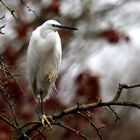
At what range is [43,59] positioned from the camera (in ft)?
17.2

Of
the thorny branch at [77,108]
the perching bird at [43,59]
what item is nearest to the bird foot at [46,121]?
the thorny branch at [77,108]

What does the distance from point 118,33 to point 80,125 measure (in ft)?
4.02

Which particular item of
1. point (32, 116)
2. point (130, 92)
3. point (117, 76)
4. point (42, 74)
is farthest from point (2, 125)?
point (117, 76)

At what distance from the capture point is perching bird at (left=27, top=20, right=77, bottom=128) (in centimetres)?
518

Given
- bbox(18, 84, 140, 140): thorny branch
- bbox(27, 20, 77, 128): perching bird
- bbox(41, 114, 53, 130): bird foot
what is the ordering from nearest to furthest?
bbox(18, 84, 140, 140): thorny branch → bbox(41, 114, 53, 130): bird foot → bbox(27, 20, 77, 128): perching bird

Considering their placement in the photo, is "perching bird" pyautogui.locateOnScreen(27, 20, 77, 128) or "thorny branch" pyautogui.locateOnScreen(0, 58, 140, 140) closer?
"thorny branch" pyautogui.locateOnScreen(0, 58, 140, 140)

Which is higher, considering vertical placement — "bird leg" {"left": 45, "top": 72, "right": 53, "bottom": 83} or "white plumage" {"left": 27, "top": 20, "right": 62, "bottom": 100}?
"white plumage" {"left": 27, "top": 20, "right": 62, "bottom": 100}

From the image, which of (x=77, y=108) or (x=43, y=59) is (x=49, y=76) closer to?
(x=43, y=59)

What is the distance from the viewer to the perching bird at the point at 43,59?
5184mm

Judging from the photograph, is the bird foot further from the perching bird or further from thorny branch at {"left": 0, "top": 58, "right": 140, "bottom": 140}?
the perching bird

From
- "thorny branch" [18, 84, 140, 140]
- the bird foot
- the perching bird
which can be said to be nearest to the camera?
"thorny branch" [18, 84, 140, 140]

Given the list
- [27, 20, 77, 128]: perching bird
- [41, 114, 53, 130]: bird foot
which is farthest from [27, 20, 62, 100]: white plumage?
[41, 114, 53, 130]: bird foot

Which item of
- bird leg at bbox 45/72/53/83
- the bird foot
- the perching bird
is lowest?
the bird foot

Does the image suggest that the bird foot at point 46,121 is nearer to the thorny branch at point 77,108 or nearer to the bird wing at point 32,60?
the thorny branch at point 77,108
